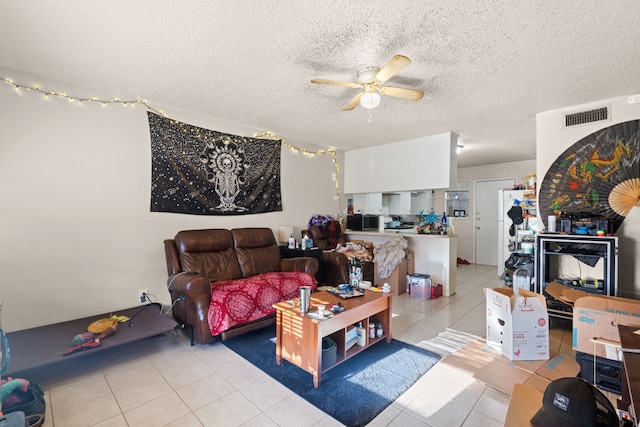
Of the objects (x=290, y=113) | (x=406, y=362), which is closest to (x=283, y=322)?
(x=406, y=362)

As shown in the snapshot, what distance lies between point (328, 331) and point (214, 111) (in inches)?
110

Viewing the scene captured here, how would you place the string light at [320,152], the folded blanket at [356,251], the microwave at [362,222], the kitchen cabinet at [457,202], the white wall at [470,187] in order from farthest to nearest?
1. the kitchen cabinet at [457,202]
2. the white wall at [470,187]
3. the microwave at [362,222]
4. the folded blanket at [356,251]
5. the string light at [320,152]

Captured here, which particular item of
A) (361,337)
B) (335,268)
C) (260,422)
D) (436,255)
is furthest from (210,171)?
(436,255)

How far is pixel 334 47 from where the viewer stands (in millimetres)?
2062

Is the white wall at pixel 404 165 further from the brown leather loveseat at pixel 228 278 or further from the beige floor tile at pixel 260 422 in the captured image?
the beige floor tile at pixel 260 422

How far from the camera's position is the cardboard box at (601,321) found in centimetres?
193

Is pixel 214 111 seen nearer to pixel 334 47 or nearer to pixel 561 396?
pixel 334 47

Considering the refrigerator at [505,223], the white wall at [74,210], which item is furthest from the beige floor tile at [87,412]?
the refrigerator at [505,223]

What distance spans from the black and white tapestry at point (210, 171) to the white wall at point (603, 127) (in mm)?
3328

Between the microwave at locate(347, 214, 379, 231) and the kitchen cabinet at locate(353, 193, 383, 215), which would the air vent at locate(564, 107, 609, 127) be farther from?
the microwave at locate(347, 214, 379, 231)

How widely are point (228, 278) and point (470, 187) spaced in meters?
5.77

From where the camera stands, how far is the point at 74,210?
2.69 m

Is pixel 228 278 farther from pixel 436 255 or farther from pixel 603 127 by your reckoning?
A: pixel 603 127

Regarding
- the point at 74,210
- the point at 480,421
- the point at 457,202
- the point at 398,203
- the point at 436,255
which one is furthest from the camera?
the point at 457,202
